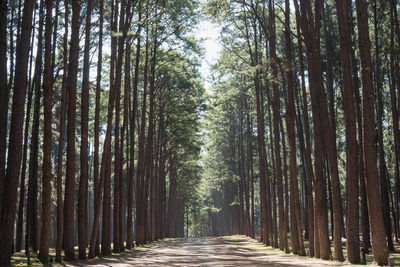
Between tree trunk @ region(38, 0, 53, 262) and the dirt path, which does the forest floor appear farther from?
tree trunk @ region(38, 0, 53, 262)

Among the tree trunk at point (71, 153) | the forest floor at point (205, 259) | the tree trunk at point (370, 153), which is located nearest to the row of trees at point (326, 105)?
the tree trunk at point (370, 153)

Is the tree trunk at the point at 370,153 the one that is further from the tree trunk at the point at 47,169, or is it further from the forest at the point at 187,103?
the tree trunk at the point at 47,169

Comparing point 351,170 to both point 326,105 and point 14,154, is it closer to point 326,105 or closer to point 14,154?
point 326,105

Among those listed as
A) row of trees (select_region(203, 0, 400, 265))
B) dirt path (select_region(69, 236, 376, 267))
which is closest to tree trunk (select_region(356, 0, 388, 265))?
row of trees (select_region(203, 0, 400, 265))

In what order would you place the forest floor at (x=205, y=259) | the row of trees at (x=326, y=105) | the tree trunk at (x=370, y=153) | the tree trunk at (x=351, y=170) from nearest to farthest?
the tree trunk at (x=370, y=153) → the row of trees at (x=326, y=105) → the forest floor at (x=205, y=259) → the tree trunk at (x=351, y=170)

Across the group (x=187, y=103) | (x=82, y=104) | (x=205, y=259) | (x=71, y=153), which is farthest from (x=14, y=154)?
(x=187, y=103)

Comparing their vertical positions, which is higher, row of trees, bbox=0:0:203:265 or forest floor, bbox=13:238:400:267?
row of trees, bbox=0:0:203:265

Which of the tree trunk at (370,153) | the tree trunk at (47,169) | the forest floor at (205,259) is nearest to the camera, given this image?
the tree trunk at (370,153)

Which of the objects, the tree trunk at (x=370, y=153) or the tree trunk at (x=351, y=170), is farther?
the tree trunk at (x=351, y=170)

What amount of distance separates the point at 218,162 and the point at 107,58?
129 ft

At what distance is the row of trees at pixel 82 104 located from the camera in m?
14.9

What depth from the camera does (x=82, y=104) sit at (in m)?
18.8

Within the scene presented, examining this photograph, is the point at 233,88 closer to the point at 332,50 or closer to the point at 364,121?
the point at 332,50

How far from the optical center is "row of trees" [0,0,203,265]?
49.0 ft
